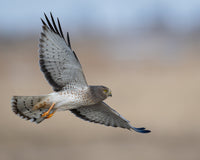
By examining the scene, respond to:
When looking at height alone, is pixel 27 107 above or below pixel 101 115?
above

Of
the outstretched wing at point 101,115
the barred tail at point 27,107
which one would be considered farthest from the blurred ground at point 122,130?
the barred tail at point 27,107

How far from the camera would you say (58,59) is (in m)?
7.16

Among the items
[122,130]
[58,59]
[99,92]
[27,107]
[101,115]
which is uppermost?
[58,59]

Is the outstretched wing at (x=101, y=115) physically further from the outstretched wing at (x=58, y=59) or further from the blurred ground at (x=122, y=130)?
the blurred ground at (x=122, y=130)

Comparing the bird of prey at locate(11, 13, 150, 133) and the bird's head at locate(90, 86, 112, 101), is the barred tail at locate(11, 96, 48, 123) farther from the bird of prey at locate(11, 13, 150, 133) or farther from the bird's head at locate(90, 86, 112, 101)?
the bird's head at locate(90, 86, 112, 101)

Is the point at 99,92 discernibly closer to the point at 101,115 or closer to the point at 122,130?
the point at 101,115

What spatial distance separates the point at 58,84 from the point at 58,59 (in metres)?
0.43

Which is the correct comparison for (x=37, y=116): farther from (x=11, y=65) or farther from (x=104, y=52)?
(x=104, y=52)

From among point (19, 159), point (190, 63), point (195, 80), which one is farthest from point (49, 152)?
point (190, 63)

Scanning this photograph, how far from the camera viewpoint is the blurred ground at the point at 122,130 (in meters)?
12.8

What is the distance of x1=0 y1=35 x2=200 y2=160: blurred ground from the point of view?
502 inches

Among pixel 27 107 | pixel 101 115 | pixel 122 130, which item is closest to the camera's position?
pixel 27 107

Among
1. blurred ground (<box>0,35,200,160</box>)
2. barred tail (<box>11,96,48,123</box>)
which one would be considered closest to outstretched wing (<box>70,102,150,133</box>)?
barred tail (<box>11,96,48,123</box>)

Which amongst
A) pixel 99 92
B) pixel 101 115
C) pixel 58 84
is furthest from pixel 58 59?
pixel 101 115
